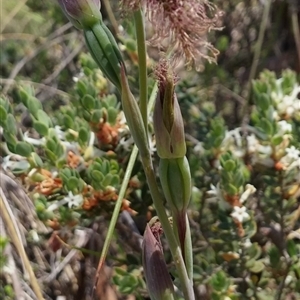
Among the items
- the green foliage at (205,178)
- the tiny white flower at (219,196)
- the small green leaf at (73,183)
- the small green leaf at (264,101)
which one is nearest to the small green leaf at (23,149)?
the green foliage at (205,178)

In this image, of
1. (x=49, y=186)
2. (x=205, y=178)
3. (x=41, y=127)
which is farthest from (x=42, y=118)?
(x=205, y=178)

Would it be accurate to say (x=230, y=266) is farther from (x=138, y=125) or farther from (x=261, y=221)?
(x=138, y=125)

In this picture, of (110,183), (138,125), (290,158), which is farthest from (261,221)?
(138,125)

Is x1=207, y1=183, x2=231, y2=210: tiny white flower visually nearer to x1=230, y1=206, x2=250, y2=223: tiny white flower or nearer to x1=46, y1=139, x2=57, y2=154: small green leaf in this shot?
x1=230, y1=206, x2=250, y2=223: tiny white flower

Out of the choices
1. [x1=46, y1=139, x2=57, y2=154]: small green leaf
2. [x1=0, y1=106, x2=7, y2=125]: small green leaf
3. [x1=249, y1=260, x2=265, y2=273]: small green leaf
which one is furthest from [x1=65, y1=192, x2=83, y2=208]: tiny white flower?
[x1=249, y1=260, x2=265, y2=273]: small green leaf

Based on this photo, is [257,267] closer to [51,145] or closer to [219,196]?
[219,196]

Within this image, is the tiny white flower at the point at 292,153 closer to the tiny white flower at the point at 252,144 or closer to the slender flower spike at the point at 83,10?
the tiny white flower at the point at 252,144
